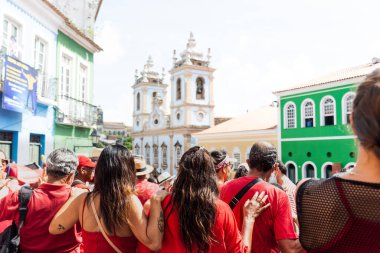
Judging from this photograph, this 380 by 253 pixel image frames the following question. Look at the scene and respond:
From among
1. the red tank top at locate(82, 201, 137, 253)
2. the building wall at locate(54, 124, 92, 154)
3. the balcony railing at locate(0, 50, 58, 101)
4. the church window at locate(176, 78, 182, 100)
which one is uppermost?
the church window at locate(176, 78, 182, 100)

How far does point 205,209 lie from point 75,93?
10.4m

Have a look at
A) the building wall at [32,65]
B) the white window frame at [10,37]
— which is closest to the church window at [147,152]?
the building wall at [32,65]

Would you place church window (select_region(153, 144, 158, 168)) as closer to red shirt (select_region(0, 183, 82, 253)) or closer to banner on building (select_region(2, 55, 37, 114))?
banner on building (select_region(2, 55, 37, 114))

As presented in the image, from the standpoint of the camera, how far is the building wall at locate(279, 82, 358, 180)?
18.7 metres

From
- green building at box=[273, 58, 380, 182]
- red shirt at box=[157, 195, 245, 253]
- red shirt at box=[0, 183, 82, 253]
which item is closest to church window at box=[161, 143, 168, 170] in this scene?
green building at box=[273, 58, 380, 182]

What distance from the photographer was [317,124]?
794 inches

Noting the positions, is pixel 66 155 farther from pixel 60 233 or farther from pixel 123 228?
pixel 123 228

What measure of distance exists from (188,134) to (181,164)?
3539 centimetres

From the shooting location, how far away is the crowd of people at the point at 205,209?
1.37m

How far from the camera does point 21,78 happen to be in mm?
7883

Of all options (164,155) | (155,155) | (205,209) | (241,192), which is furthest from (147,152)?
(205,209)

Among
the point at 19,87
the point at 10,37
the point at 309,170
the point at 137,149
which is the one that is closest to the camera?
the point at 19,87

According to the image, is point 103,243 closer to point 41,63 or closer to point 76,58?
point 41,63

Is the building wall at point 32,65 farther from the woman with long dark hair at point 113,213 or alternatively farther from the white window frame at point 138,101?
the white window frame at point 138,101
